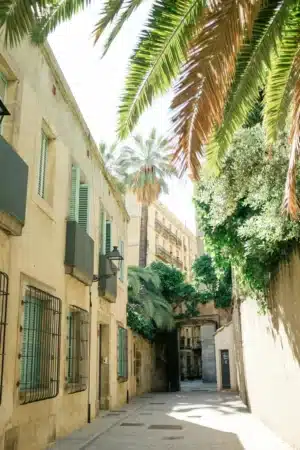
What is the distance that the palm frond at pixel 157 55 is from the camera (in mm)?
4754

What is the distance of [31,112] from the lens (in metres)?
8.17

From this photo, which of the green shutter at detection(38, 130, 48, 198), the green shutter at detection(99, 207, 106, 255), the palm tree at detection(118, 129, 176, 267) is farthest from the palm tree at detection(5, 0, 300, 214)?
the palm tree at detection(118, 129, 176, 267)

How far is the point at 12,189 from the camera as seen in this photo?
6.73 m

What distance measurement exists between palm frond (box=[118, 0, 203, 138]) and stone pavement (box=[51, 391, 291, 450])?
6.09 meters

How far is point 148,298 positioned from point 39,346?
55.8 ft

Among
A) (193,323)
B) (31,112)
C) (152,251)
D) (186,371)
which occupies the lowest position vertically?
(186,371)

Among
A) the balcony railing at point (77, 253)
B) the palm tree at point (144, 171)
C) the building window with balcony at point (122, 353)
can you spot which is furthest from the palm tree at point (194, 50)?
the palm tree at point (144, 171)

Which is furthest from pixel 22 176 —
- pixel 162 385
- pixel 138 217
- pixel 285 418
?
pixel 138 217

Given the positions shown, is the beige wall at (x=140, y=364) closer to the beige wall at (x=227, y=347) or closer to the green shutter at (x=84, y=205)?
the beige wall at (x=227, y=347)

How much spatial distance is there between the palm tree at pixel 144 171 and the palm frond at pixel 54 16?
74.9ft

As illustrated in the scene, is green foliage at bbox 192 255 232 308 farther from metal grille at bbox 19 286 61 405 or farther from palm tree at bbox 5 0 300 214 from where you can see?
palm tree at bbox 5 0 300 214

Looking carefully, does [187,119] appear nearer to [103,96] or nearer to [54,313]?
[103,96]

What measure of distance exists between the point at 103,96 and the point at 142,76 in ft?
4.16

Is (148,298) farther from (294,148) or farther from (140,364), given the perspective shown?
(294,148)
